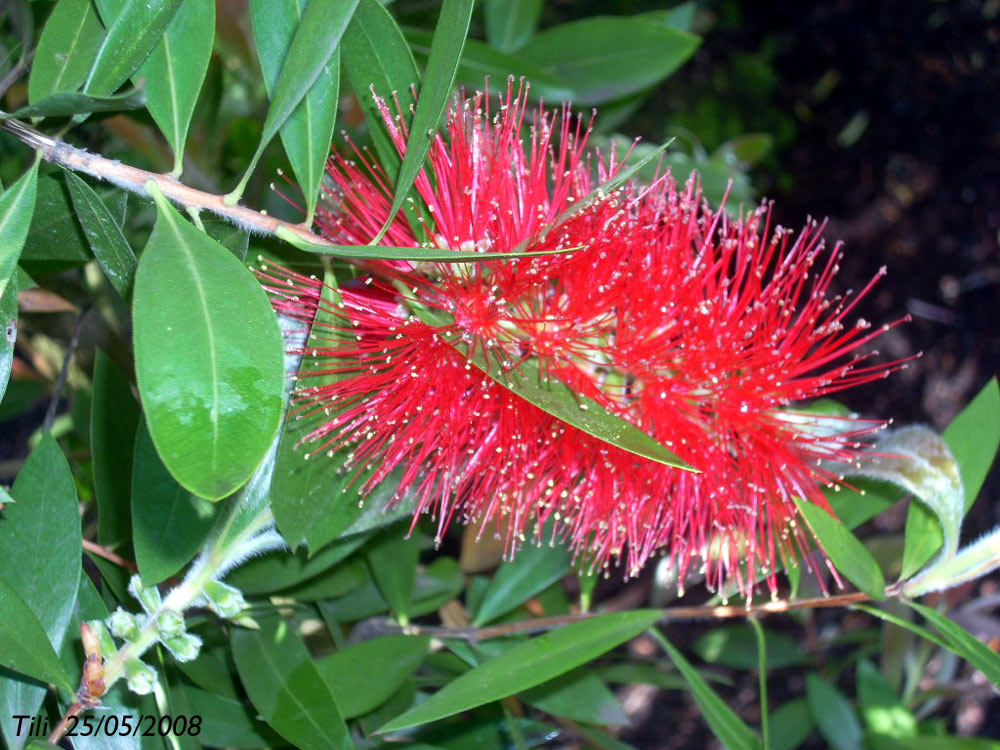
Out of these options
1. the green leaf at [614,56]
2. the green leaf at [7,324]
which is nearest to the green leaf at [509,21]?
the green leaf at [614,56]

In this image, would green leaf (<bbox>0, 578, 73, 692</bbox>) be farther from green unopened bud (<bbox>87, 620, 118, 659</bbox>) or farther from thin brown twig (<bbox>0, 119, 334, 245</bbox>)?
thin brown twig (<bbox>0, 119, 334, 245</bbox>)

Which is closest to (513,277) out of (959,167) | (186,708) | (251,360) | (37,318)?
(251,360)

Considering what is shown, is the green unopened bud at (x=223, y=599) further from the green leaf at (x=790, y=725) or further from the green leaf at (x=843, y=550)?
the green leaf at (x=790, y=725)

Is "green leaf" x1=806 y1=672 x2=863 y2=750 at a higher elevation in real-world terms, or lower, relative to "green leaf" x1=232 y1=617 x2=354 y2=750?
lower

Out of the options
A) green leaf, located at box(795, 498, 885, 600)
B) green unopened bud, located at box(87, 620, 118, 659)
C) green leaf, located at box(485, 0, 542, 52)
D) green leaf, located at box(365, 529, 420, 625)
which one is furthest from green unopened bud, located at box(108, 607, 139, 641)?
green leaf, located at box(485, 0, 542, 52)

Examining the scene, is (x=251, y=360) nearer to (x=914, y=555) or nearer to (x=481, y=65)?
(x=481, y=65)

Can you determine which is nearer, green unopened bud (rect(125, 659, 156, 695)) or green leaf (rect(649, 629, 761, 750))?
green unopened bud (rect(125, 659, 156, 695))
